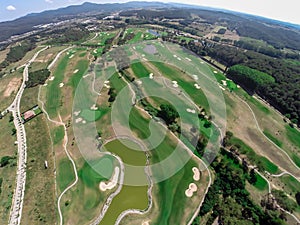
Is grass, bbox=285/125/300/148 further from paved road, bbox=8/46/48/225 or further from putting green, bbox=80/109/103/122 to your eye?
paved road, bbox=8/46/48/225

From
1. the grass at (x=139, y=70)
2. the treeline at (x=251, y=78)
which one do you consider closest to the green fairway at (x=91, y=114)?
the grass at (x=139, y=70)

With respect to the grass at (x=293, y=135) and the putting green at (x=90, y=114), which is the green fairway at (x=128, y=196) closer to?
the putting green at (x=90, y=114)

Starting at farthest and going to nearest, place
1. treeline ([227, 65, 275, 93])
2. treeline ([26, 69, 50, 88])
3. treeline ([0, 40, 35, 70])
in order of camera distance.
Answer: treeline ([0, 40, 35, 70])
treeline ([26, 69, 50, 88])
treeline ([227, 65, 275, 93])

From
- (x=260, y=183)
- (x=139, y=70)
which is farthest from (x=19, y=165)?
(x=260, y=183)

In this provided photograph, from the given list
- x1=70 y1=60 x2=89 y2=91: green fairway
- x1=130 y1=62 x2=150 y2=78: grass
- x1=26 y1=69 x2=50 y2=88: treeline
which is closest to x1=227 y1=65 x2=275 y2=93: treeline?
x1=130 y1=62 x2=150 y2=78: grass

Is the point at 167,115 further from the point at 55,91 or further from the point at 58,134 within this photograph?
the point at 55,91

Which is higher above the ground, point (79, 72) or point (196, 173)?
point (196, 173)
